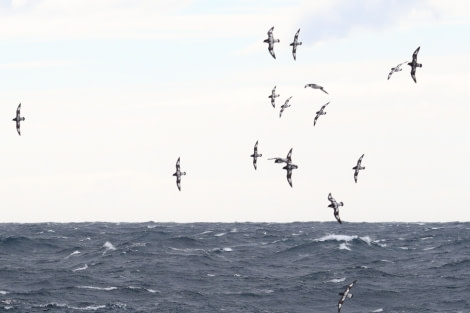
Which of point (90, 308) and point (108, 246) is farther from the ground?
point (108, 246)

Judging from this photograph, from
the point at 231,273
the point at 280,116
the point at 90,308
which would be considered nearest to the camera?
the point at 280,116

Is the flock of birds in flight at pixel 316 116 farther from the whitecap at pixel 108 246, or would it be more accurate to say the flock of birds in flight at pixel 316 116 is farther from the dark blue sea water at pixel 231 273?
the whitecap at pixel 108 246

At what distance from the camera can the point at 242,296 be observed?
6881 cm

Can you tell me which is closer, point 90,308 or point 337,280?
point 90,308

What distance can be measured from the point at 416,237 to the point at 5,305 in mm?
69118

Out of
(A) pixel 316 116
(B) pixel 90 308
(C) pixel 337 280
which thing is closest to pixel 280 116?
(A) pixel 316 116

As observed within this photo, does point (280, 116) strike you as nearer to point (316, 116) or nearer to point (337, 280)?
point (316, 116)

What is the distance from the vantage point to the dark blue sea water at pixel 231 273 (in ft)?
215

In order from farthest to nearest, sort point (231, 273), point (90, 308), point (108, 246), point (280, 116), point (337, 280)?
point (108, 246) < point (231, 273) < point (337, 280) < point (90, 308) < point (280, 116)

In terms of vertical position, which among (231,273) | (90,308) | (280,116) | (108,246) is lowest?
(90,308)

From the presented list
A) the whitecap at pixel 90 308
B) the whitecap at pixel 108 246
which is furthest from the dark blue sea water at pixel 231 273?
the whitecap at pixel 108 246

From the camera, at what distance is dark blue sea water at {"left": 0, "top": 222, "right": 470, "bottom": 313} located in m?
65.6

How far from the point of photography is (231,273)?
8031 cm

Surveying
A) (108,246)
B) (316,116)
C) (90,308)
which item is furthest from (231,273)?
(316,116)
